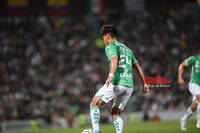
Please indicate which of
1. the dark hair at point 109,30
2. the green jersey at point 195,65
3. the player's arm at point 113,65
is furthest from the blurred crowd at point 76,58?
the player's arm at point 113,65

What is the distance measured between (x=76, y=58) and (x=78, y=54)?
42cm

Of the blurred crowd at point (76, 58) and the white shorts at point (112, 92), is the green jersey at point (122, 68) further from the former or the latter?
the blurred crowd at point (76, 58)

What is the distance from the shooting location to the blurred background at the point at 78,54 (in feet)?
62.1

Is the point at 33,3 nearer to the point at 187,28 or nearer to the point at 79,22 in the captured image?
the point at 79,22

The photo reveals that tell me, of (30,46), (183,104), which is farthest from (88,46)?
(183,104)

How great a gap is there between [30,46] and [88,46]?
381 cm

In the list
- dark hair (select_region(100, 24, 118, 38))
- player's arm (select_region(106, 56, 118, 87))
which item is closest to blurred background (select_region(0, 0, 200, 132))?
dark hair (select_region(100, 24, 118, 38))

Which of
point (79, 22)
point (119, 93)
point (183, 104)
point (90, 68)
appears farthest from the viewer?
point (79, 22)

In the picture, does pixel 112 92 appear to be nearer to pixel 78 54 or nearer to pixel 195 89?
pixel 195 89

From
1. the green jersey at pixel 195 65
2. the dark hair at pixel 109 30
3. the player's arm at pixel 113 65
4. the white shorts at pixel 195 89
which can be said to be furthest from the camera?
the green jersey at pixel 195 65

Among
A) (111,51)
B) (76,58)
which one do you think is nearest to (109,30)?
(111,51)

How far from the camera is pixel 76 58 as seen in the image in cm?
2245

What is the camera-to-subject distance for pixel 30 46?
22.5 metres

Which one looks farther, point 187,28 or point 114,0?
point 114,0
